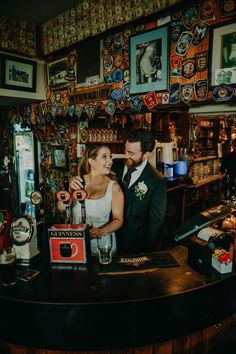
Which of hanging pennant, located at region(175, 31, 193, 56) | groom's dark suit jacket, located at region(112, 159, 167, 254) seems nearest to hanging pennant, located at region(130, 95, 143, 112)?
hanging pennant, located at region(175, 31, 193, 56)

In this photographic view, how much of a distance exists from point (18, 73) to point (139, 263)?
373 cm

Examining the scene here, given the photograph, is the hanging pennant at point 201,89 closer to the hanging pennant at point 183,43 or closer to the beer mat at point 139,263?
the hanging pennant at point 183,43

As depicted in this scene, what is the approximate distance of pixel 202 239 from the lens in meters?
2.07

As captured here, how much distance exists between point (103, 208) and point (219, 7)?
91.8 inches

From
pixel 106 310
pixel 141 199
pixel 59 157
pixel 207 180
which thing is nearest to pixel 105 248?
pixel 106 310

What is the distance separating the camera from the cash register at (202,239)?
194cm

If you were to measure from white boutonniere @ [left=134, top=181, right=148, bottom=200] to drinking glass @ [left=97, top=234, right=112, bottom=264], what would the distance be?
98 centimetres

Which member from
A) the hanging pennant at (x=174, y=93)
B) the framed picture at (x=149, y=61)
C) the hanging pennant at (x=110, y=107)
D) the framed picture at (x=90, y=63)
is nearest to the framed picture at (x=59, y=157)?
the framed picture at (x=90, y=63)

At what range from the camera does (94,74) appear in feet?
12.6

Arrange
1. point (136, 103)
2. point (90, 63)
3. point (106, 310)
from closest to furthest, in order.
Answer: point (106, 310) < point (136, 103) < point (90, 63)

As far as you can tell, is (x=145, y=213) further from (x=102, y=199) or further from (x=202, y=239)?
(x=202, y=239)

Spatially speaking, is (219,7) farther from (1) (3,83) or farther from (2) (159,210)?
(1) (3,83)

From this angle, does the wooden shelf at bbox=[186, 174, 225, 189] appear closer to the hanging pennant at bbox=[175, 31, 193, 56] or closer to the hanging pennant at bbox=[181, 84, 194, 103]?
the hanging pennant at bbox=[181, 84, 194, 103]

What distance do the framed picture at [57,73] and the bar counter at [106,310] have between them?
3395 millimetres
